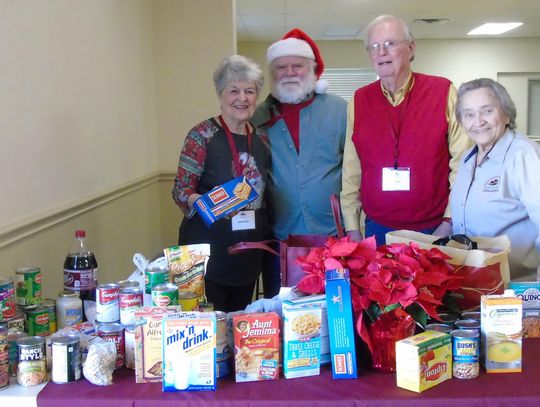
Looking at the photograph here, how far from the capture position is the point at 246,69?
2354 mm

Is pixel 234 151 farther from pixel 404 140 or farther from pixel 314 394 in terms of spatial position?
pixel 314 394

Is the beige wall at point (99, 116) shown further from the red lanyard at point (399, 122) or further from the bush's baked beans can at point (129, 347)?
the red lanyard at point (399, 122)

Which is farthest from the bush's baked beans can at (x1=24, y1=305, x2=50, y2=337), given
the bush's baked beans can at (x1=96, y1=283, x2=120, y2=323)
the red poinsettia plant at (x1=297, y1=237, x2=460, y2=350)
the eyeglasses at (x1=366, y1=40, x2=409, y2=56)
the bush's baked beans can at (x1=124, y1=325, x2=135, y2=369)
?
the eyeglasses at (x1=366, y1=40, x2=409, y2=56)

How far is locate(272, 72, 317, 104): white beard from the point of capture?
2.57 m

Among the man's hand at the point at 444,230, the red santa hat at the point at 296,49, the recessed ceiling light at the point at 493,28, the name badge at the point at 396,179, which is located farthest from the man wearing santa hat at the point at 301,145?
the recessed ceiling light at the point at 493,28

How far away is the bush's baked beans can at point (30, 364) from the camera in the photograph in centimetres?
117

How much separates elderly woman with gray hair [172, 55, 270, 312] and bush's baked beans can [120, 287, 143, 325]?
1008 mm

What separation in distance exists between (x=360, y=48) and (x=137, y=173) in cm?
617

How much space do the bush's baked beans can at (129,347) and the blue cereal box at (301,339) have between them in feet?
1.15

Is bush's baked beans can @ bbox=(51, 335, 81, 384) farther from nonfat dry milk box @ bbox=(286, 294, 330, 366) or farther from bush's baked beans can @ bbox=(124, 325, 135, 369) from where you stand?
nonfat dry milk box @ bbox=(286, 294, 330, 366)

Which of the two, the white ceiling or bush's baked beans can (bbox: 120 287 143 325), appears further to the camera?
the white ceiling

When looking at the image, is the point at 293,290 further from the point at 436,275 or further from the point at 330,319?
the point at 436,275

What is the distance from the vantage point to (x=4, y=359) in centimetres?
116

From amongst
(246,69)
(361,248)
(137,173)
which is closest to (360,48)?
(137,173)
